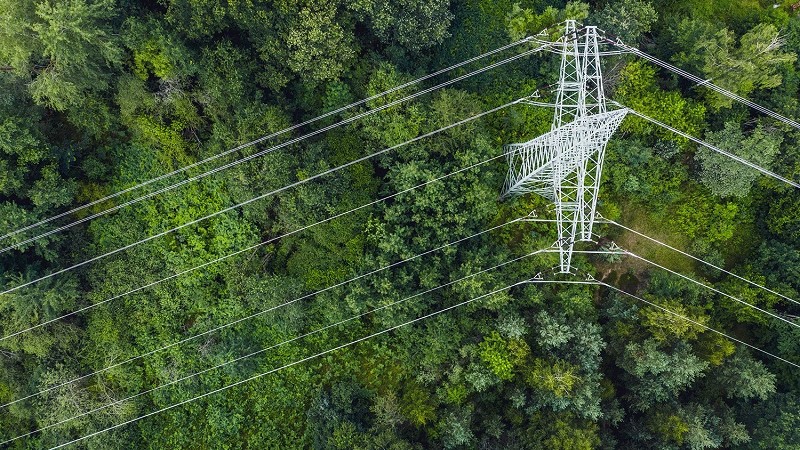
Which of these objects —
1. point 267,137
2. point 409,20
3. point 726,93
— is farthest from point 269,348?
point 726,93

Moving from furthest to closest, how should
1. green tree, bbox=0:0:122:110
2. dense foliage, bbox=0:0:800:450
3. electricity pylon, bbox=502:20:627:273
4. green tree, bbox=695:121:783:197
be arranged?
green tree, bbox=695:121:783:197 < dense foliage, bbox=0:0:800:450 < green tree, bbox=0:0:122:110 < electricity pylon, bbox=502:20:627:273

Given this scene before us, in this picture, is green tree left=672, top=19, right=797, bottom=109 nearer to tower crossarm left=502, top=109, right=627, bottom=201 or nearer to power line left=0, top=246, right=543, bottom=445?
Answer: tower crossarm left=502, top=109, right=627, bottom=201

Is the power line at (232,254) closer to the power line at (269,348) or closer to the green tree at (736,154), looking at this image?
the power line at (269,348)

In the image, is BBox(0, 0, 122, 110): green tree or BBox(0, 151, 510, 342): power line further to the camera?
BBox(0, 151, 510, 342): power line

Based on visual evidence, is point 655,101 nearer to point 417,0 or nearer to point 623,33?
point 623,33

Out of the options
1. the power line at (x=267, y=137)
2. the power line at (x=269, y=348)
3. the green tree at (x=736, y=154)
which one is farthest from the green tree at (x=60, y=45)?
the green tree at (x=736, y=154)

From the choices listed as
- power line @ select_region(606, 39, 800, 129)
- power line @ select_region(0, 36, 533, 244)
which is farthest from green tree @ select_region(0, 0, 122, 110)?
power line @ select_region(606, 39, 800, 129)

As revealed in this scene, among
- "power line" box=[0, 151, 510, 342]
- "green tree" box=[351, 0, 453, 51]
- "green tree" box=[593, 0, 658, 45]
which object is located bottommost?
"power line" box=[0, 151, 510, 342]

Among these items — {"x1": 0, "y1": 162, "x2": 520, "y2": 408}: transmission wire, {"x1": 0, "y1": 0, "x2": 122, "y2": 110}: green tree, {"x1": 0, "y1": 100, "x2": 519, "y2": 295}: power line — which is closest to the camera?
{"x1": 0, "y1": 0, "x2": 122, "y2": 110}: green tree

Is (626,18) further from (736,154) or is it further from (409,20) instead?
(409,20)
